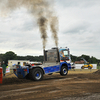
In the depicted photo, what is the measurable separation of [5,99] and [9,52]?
102m

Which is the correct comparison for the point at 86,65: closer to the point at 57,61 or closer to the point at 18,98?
the point at 57,61

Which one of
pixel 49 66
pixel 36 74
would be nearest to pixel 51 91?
pixel 36 74

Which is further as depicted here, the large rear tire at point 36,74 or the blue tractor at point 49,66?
the blue tractor at point 49,66

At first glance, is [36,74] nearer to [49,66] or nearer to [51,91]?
[49,66]

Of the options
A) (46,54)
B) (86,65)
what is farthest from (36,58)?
(46,54)

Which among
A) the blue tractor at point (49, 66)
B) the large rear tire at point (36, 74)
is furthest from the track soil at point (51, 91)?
the blue tractor at point (49, 66)

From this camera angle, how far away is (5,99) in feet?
19.3

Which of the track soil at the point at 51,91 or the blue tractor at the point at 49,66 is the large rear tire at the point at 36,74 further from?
the track soil at the point at 51,91

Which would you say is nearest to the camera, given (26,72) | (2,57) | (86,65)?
(26,72)

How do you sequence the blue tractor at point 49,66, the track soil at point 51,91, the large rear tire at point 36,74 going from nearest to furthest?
the track soil at point 51,91
the large rear tire at point 36,74
the blue tractor at point 49,66

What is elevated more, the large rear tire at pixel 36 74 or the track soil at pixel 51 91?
the large rear tire at pixel 36 74

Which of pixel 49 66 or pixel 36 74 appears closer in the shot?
pixel 36 74

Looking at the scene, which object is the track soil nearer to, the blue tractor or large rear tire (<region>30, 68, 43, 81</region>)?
large rear tire (<region>30, 68, 43, 81</region>)

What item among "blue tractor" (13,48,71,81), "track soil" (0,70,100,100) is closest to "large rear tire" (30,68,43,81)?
"blue tractor" (13,48,71,81)
